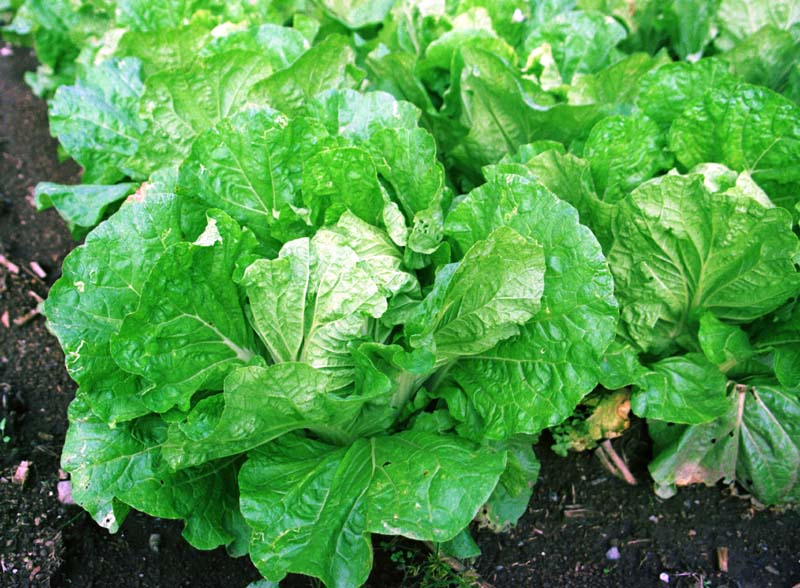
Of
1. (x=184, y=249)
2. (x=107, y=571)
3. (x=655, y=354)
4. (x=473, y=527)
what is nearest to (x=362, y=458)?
(x=473, y=527)

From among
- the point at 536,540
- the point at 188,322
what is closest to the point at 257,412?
the point at 188,322

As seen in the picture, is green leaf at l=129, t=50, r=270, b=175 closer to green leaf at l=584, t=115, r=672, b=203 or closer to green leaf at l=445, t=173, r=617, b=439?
green leaf at l=445, t=173, r=617, b=439

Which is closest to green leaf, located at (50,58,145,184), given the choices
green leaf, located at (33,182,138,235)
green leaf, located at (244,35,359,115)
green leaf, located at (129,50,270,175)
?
green leaf, located at (33,182,138,235)

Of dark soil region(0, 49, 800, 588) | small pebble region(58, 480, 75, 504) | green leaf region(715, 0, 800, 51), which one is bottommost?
dark soil region(0, 49, 800, 588)

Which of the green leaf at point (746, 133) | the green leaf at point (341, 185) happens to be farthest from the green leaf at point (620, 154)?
the green leaf at point (341, 185)

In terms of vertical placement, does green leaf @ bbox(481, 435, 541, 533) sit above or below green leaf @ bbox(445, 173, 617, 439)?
below

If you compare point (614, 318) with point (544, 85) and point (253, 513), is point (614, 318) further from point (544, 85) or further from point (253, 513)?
point (544, 85)
